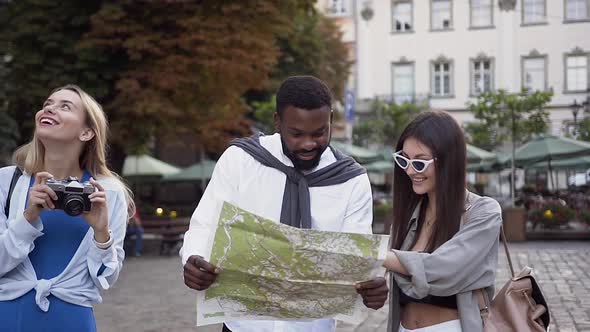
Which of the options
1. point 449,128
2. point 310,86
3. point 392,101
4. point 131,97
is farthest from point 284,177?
point 392,101

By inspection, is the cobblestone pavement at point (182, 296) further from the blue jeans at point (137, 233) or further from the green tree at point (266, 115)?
the green tree at point (266, 115)

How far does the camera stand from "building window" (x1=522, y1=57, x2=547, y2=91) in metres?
45.7

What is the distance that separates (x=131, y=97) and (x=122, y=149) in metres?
2.65

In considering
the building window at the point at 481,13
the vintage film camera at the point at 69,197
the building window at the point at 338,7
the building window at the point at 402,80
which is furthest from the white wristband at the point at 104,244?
the building window at the point at 338,7

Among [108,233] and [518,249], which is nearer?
[108,233]

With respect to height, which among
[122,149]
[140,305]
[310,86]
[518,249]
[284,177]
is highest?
[310,86]

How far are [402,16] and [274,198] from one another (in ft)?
153

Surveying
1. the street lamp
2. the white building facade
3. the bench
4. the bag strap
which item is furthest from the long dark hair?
the white building facade

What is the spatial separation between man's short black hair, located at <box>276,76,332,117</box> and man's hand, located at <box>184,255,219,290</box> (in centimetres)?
75

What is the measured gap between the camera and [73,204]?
291cm

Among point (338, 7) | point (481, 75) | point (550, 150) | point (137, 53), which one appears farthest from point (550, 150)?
point (338, 7)

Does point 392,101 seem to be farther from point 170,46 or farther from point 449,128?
point 449,128

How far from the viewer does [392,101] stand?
47219 mm

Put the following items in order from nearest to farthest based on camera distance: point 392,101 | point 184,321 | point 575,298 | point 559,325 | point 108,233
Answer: point 108,233 → point 559,325 → point 184,321 → point 575,298 → point 392,101
